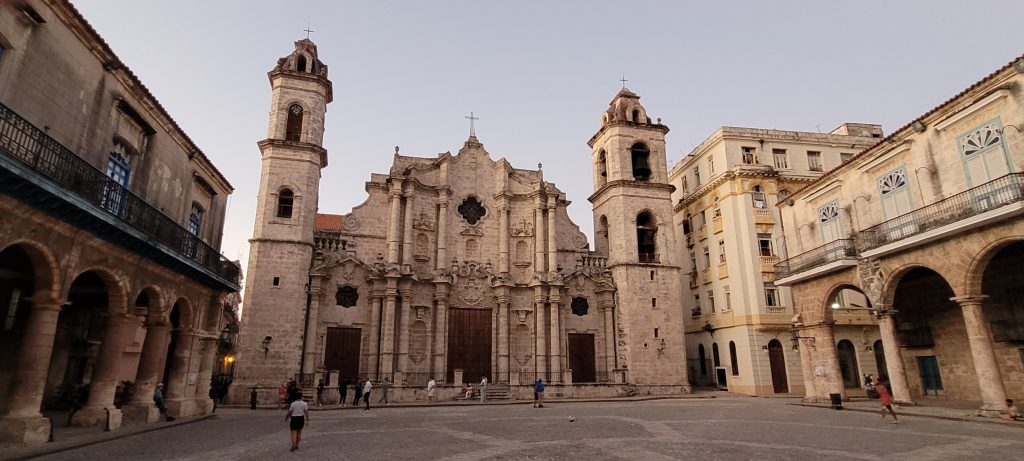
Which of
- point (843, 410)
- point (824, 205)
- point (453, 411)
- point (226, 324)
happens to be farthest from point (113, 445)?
point (226, 324)

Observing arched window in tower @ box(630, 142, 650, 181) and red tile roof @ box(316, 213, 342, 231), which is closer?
arched window in tower @ box(630, 142, 650, 181)

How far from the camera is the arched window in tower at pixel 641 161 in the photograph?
34469 mm

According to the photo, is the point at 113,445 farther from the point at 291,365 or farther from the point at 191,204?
the point at 291,365

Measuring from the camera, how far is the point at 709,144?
34.3m

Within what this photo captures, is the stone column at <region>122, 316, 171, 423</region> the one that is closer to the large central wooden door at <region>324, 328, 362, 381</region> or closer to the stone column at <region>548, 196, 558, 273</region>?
the large central wooden door at <region>324, 328, 362, 381</region>

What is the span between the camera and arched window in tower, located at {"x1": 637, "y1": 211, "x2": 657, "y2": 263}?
1289 inches

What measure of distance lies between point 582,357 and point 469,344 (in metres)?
6.67

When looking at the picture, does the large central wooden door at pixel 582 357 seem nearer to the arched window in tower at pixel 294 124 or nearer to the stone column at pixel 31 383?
the arched window in tower at pixel 294 124

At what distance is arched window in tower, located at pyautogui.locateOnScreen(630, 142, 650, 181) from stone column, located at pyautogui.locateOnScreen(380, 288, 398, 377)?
56.2 feet

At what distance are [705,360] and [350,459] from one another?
28.7m

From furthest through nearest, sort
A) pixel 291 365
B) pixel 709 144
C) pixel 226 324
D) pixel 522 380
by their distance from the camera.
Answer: pixel 226 324
pixel 709 144
pixel 522 380
pixel 291 365

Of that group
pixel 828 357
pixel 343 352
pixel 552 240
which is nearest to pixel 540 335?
pixel 552 240

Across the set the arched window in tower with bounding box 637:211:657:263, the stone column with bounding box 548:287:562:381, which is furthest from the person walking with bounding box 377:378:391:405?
the arched window in tower with bounding box 637:211:657:263

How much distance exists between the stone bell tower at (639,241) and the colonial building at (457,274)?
0.28 feet
